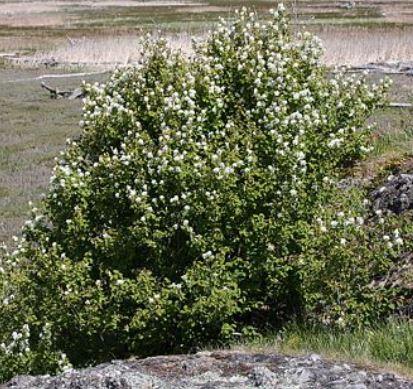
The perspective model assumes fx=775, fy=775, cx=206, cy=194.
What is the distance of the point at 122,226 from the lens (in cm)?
732

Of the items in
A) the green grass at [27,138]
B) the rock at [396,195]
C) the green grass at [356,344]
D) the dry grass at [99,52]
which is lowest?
the green grass at [27,138]

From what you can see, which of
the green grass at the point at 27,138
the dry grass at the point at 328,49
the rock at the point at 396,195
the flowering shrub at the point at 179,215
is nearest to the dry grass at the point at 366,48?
the dry grass at the point at 328,49

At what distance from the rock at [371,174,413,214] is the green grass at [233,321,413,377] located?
2221 millimetres

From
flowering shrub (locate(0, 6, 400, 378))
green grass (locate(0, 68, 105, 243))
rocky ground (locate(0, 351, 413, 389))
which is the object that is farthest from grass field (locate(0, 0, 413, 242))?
rocky ground (locate(0, 351, 413, 389))

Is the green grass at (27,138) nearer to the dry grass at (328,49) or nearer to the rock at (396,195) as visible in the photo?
the dry grass at (328,49)

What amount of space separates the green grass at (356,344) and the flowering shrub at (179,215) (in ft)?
1.73

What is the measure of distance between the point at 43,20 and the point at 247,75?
65378 mm

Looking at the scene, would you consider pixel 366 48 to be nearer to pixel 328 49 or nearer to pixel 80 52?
pixel 328 49

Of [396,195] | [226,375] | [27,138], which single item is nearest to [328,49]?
[27,138]

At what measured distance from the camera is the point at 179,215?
7023 mm

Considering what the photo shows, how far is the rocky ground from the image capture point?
467cm

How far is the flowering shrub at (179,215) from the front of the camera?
6.92 meters

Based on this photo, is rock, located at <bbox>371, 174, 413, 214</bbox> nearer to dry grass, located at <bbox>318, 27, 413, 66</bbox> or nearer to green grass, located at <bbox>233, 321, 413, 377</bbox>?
green grass, located at <bbox>233, 321, 413, 377</bbox>

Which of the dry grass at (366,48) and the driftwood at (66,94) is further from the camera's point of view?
the dry grass at (366,48)
